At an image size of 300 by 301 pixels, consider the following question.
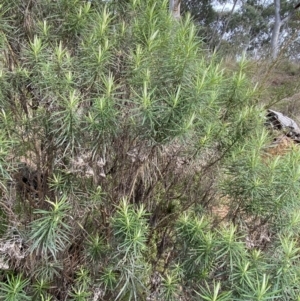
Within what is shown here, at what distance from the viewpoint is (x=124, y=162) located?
276 centimetres

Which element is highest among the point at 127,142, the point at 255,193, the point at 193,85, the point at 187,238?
the point at 193,85

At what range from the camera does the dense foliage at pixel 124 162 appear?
2.34 meters

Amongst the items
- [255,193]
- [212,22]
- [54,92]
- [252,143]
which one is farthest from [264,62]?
[212,22]

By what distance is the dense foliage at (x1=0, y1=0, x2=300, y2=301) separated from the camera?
Answer: 2.34 meters

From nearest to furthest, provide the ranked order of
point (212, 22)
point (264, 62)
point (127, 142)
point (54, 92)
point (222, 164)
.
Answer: point (54, 92), point (127, 142), point (222, 164), point (264, 62), point (212, 22)

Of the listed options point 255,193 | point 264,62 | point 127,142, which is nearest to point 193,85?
point 127,142

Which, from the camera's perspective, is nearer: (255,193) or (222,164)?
(255,193)

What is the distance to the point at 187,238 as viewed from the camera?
250 centimetres

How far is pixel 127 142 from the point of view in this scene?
2.64 meters

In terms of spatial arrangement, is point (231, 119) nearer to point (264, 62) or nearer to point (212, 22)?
point (264, 62)

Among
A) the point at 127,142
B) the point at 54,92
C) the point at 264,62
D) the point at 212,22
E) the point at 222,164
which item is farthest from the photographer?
the point at 212,22

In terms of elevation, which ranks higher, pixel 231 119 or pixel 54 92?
pixel 231 119

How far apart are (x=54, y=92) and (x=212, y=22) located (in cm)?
1822

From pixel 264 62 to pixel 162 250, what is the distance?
270 cm
